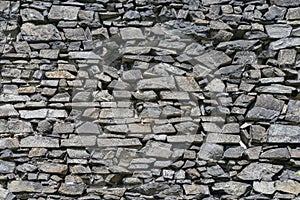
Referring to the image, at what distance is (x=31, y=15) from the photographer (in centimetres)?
324

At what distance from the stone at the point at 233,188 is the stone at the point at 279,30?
3.74 feet

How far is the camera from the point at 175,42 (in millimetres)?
3195

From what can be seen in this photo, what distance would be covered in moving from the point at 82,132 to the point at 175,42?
97 cm

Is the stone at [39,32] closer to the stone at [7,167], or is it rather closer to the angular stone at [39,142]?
the angular stone at [39,142]

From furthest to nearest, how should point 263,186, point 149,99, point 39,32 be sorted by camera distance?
point 39,32
point 149,99
point 263,186

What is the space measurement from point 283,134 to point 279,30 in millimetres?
796

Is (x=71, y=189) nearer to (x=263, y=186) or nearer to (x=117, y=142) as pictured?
(x=117, y=142)

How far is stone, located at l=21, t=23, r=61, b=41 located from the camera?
3.21m

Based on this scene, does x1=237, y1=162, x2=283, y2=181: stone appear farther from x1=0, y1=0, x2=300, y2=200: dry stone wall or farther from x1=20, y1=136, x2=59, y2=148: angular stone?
x1=20, y1=136, x2=59, y2=148: angular stone

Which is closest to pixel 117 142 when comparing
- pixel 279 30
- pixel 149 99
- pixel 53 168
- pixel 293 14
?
pixel 149 99

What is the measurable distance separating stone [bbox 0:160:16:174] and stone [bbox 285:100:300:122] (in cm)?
203

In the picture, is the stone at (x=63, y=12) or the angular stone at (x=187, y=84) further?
the stone at (x=63, y=12)

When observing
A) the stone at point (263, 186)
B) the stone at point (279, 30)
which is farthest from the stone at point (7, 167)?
the stone at point (279, 30)

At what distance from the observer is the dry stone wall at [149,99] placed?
301cm
